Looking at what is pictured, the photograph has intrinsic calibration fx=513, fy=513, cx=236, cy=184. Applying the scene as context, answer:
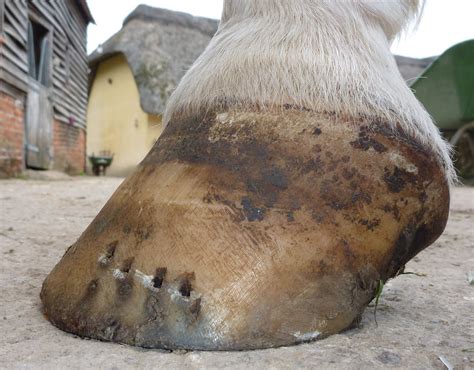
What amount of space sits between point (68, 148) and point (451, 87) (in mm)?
6312

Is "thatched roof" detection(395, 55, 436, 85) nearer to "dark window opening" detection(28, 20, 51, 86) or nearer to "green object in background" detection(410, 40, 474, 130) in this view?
"green object in background" detection(410, 40, 474, 130)

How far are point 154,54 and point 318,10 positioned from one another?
40.1ft

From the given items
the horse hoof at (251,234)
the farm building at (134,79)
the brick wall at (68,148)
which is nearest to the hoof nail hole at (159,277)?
the horse hoof at (251,234)

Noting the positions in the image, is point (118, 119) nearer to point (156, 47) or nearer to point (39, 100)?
point (156, 47)

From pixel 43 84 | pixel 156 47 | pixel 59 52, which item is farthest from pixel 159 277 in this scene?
pixel 156 47

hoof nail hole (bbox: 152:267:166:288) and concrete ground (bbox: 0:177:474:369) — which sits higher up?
hoof nail hole (bbox: 152:267:166:288)

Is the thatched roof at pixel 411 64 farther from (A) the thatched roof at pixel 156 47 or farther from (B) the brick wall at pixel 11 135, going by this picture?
(B) the brick wall at pixel 11 135

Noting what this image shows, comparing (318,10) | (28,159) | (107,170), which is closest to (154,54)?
(107,170)

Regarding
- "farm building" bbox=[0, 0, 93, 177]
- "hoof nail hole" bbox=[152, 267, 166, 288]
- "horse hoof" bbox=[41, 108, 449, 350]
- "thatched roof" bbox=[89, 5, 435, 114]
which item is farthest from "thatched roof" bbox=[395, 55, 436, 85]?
"hoof nail hole" bbox=[152, 267, 166, 288]

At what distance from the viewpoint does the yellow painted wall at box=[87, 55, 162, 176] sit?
38.8 ft

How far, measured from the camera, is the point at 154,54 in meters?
12.6

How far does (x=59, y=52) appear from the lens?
8.08 metres

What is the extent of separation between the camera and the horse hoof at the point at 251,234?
71cm

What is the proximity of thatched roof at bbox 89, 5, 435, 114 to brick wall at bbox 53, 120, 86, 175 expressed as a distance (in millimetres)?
2217
